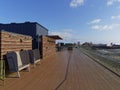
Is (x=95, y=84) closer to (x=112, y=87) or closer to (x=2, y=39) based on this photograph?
(x=112, y=87)

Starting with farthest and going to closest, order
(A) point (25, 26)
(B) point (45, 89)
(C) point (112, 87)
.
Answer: (A) point (25, 26)
(C) point (112, 87)
(B) point (45, 89)

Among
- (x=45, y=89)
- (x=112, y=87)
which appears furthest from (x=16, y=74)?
(x=112, y=87)

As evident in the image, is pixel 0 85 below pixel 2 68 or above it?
below

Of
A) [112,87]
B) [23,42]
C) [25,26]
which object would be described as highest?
[25,26]

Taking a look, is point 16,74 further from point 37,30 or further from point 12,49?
point 37,30

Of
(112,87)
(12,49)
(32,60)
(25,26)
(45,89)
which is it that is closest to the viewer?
(45,89)

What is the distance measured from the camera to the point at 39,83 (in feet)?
25.6

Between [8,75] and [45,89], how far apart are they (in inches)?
117

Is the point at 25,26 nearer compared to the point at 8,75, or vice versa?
the point at 8,75

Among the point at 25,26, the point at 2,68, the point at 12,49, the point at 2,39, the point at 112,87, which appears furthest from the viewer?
the point at 25,26

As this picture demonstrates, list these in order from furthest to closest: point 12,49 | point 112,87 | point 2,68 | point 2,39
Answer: point 12,49 → point 2,39 → point 2,68 → point 112,87

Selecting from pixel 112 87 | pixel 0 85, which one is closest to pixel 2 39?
pixel 0 85

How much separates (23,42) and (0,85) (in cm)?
566

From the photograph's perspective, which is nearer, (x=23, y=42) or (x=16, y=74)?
(x=16, y=74)
